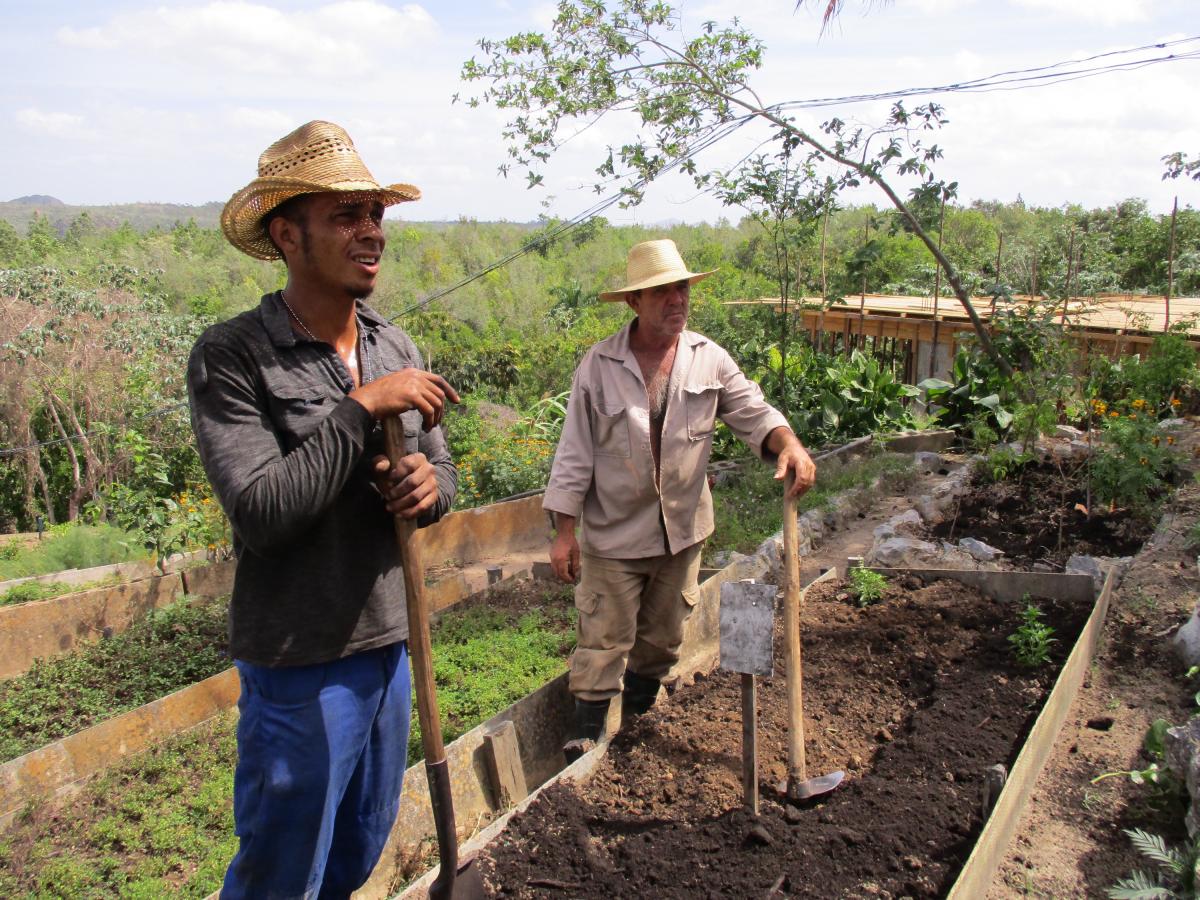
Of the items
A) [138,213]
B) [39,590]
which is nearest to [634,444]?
[39,590]

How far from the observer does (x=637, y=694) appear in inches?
158

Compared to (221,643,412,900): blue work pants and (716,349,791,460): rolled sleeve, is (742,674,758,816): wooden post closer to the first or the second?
(716,349,791,460): rolled sleeve

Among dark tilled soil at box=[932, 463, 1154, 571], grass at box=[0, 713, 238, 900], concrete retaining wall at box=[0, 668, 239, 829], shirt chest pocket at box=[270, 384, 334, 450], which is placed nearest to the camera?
shirt chest pocket at box=[270, 384, 334, 450]

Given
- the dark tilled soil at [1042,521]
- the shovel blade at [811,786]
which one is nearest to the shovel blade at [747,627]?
the shovel blade at [811,786]

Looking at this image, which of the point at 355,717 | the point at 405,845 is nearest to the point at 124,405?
the point at 405,845

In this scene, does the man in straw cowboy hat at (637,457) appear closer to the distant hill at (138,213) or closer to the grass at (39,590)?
the grass at (39,590)

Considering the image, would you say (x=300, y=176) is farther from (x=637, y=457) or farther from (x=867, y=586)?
(x=867, y=586)

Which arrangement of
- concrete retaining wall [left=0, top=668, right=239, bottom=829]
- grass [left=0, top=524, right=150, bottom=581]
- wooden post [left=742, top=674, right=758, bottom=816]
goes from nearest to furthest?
wooden post [left=742, top=674, right=758, bottom=816] < concrete retaining wall [left=0, top=668, right=239, bottom=829] < grass [left=0, top=524, right=150, bottom=581]

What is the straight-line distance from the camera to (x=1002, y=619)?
4539mm

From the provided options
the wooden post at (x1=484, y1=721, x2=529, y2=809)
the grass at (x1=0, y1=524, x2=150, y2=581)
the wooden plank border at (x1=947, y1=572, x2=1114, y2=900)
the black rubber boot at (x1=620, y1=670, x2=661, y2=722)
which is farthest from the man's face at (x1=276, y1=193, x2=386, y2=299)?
the grass at (x1=0, y1=524, x2=150, y2=581)

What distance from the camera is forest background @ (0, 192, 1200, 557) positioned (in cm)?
927

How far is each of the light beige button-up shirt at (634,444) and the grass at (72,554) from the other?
260 inches

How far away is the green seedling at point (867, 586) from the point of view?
191 inches

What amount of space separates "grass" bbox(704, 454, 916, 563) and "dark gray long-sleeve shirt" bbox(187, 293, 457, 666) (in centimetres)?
429
